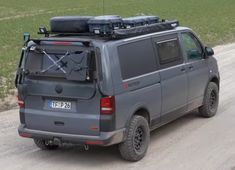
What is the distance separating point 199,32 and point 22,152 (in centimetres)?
1828

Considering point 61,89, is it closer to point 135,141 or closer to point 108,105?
point 108,105

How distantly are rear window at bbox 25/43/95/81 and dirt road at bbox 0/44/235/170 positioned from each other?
1.28 metres

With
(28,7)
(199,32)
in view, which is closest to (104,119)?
(199,32)

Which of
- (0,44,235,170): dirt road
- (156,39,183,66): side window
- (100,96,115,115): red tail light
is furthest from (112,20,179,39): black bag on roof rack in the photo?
(0,44,235,170): dirt road

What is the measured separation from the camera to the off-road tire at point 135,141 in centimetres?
786

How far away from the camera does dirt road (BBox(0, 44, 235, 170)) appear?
7859mm

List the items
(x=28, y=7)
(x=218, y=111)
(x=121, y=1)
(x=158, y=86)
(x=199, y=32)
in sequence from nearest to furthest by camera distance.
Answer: (x=158, y=86)
(x=218, y=111)
(x=199, y=32)
(x=28, y=7)
(x=121, y=1)

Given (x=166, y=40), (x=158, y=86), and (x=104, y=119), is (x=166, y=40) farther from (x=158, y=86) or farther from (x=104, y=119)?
(x=104, y=119)

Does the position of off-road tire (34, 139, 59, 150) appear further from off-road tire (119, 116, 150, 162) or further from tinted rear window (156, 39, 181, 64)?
tinted rear window (156, 39, 181, 64)

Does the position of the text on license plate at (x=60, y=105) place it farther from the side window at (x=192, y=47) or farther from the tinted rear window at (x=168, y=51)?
the side window at (x=192, y=47)

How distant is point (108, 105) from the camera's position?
7496mm

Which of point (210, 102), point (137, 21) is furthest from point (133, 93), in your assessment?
point (210, 102)

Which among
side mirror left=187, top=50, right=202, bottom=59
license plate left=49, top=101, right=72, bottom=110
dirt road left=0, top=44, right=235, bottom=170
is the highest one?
side mirror left=187, top=50, right=202, bottom=59

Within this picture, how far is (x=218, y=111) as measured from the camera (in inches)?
432
